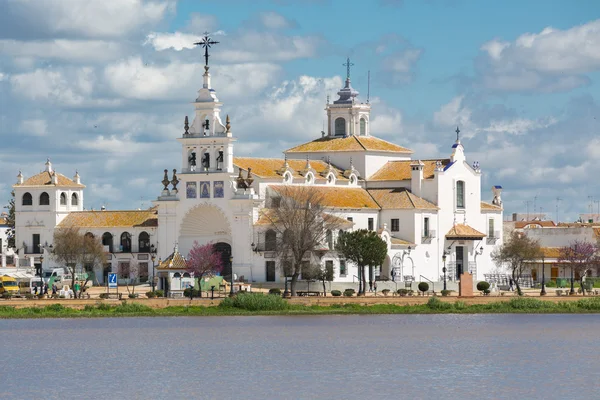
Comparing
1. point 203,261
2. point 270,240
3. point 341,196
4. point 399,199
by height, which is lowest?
point 203,261

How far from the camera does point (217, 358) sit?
217ft

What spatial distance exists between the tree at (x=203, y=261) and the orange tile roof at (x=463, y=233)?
57.1 ft

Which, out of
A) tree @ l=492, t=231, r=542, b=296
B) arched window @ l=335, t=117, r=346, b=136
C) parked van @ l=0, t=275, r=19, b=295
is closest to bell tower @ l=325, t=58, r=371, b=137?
arched window @ l=335, t=117, r=346, b=136

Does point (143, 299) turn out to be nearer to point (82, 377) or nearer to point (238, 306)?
point (238, 306)

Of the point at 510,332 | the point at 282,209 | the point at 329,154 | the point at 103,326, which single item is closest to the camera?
the point at 510,332

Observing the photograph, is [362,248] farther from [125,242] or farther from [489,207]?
[489,207]

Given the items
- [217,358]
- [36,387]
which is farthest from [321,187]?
[36,387]

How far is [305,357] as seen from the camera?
66.0 m

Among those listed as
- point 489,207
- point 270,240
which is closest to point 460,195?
point 489,207

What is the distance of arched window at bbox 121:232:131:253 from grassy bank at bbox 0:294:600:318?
27.8m

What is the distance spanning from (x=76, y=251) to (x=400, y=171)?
24.7m

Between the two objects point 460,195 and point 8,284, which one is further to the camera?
point 460,195

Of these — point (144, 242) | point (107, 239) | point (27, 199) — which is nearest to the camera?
point (144, 242)

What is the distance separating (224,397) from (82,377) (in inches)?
311
